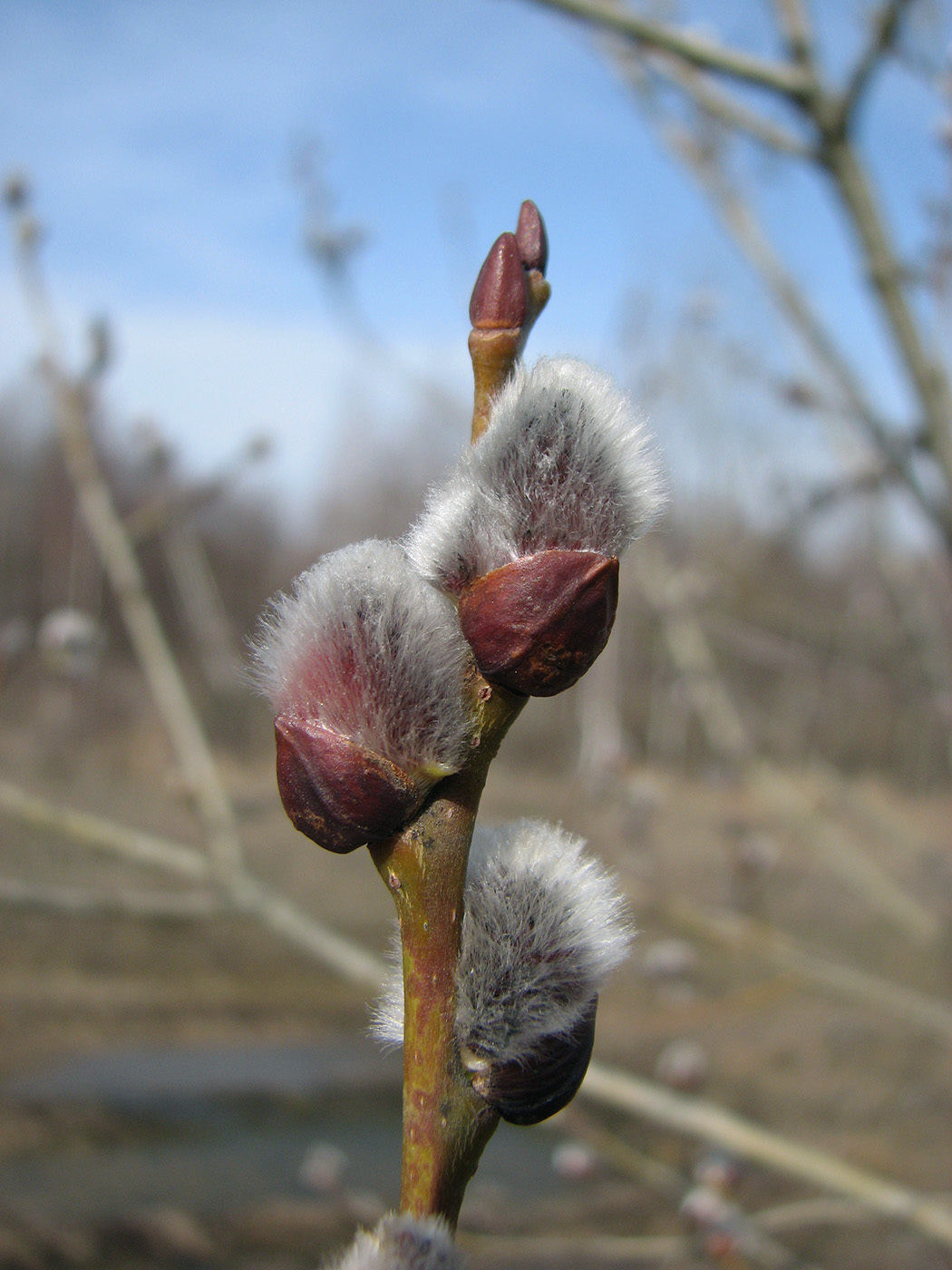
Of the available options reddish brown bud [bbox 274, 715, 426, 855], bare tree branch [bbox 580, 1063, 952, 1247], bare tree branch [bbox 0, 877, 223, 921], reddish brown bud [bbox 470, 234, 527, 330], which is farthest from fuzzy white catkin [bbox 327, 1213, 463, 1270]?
bare tree branch [bbox 0, 877, 223, 921]

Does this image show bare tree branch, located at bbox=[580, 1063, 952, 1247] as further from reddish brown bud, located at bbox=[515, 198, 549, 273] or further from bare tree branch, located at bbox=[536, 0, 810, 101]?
bare tree branch, located at bbox=[536, 0, 810, 101]

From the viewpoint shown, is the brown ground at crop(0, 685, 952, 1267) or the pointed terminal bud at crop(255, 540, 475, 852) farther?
the brown ground at crop(0, 685, 952, 1267)

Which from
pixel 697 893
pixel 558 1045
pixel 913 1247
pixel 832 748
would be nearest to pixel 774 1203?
pixel 913 1247

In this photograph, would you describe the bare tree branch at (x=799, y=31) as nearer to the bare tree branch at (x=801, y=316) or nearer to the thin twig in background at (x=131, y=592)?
→ the bare tree branch at (x=801, y=316)

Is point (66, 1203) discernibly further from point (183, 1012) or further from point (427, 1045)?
point (427, 1045)

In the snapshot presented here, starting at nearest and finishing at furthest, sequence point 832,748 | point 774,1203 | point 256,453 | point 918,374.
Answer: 1. point 918,374
2. point 256,453
3. point 774,1203
4. point 832,748

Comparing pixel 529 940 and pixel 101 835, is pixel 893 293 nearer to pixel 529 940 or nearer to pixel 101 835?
pixel 529 940

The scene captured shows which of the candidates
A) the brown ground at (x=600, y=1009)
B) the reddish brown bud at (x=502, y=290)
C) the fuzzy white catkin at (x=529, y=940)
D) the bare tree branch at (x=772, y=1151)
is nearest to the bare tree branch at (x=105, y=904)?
the bare tree branch at (x=772, y=1151)
